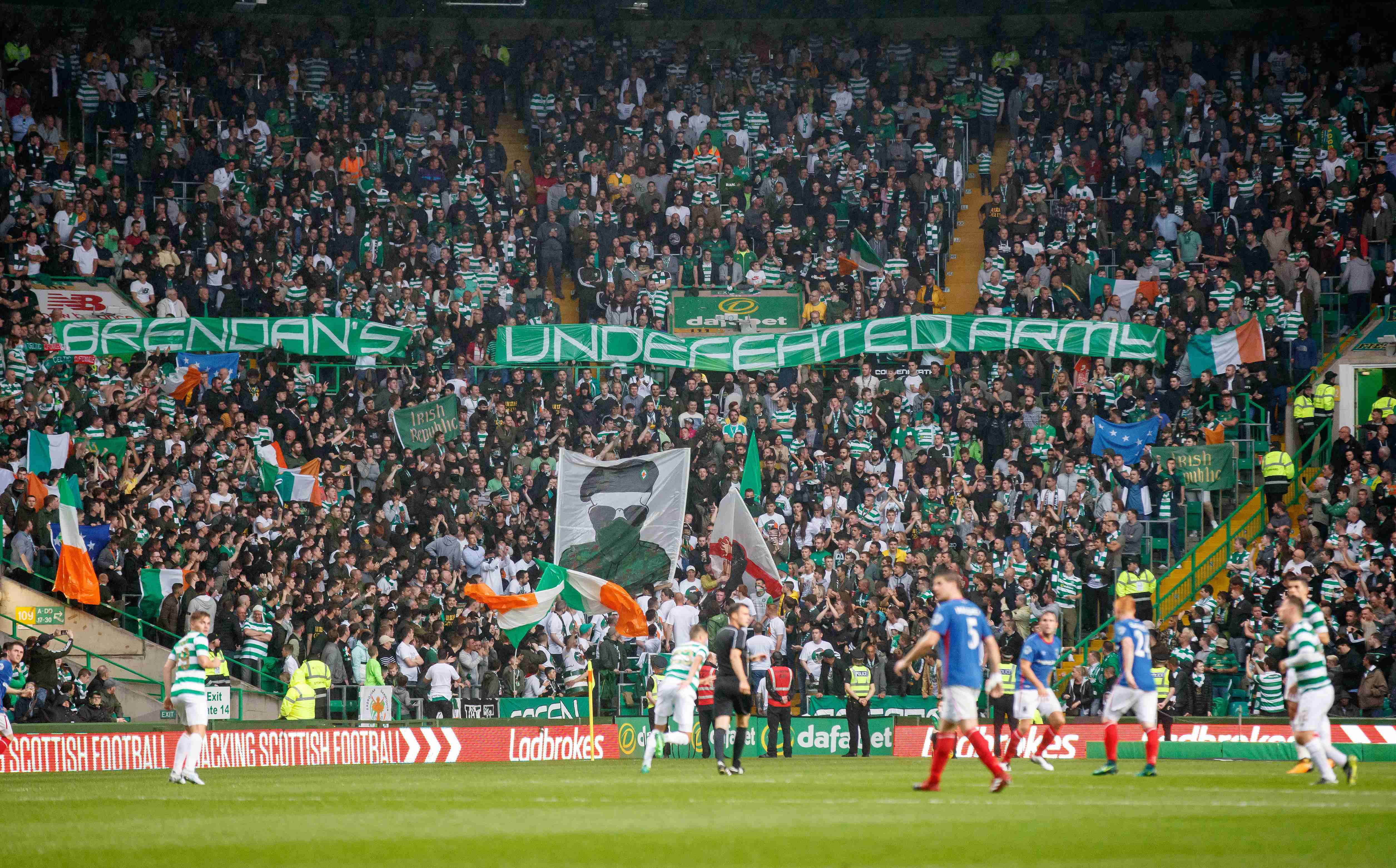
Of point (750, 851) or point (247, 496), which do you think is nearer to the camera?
point (750, 851)

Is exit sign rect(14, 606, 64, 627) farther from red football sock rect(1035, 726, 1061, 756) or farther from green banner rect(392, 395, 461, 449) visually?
red football sock rect(1035, 726, 1061, 756)

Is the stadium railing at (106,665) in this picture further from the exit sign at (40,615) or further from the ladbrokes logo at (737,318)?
the ladbrokes logo at (737,318)

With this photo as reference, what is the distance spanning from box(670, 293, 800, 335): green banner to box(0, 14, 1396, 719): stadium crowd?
532mm

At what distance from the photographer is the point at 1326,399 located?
103 ft

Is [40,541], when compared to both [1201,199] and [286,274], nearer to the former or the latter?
[286,274]

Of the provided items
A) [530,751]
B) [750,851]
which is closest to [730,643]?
[530,751]

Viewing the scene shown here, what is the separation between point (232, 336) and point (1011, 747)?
16982 millimetres

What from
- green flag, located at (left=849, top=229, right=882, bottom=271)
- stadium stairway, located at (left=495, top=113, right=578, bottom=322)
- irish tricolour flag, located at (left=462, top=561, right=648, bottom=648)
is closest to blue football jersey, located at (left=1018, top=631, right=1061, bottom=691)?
irish tricolour flag, located at (left=462, top=561, right=648, bottom=648)

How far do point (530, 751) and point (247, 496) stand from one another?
286 inches

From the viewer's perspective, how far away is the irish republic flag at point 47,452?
2784cm

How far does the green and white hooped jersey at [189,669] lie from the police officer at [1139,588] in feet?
49.8

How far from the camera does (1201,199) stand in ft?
114

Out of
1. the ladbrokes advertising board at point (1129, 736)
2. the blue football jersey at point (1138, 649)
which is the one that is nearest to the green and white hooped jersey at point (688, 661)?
the blue football jersey at point (1138, 649)

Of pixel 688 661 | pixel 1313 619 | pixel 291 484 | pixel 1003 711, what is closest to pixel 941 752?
pixel 1313 619
